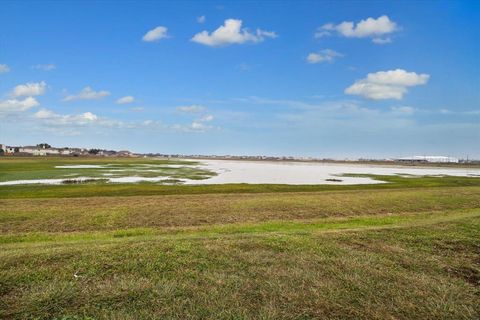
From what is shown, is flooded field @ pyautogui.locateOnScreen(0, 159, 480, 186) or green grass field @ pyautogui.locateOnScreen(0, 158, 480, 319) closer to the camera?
green grass field @ pyautogui.locateOnScreen(0, 158, 480, 319)

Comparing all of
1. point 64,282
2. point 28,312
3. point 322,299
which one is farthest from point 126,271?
point 322,299

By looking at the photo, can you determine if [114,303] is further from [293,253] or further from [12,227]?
[12,227]

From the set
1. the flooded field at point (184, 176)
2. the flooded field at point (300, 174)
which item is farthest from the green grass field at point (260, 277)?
the flooded field at point (300, 174)

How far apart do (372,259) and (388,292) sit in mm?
2695

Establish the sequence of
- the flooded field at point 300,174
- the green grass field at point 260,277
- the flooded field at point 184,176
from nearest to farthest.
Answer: the green grass field at point 260,277, the flooded field at point 184,176, the flooded field at point 300,174

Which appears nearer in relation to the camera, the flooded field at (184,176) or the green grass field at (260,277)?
the green grass field at (260,277)

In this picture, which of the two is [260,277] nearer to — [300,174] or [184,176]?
[184,176]

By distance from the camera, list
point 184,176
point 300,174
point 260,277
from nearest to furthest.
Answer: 1. point 260,277
2. point 184,176
3. point 300,174

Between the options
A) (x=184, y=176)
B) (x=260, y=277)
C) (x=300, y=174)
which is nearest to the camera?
(x=260, y=277)

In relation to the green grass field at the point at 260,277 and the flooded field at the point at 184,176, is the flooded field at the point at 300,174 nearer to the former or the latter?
the flooded field at the point at 184,176

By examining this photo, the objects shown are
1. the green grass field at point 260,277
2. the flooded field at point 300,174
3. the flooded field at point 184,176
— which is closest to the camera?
the green grass field at point 260,277

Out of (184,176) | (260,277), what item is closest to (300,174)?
(184,176)

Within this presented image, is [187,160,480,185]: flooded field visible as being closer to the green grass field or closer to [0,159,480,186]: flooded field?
[0,159,480,186]: flooded field

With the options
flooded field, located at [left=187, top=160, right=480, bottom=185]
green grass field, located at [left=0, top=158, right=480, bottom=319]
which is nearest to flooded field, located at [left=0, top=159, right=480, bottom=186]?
flooded field, located at [left=187, top=160, right=480, bottom=185]
